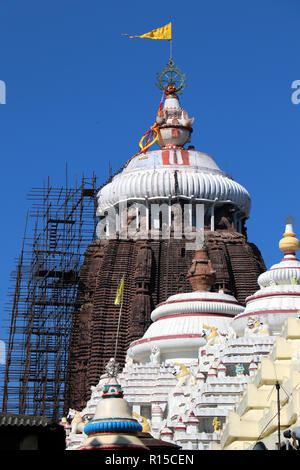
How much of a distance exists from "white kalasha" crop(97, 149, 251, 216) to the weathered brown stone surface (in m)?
3.09

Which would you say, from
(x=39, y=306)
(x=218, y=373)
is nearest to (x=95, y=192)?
(x=39, y=306)

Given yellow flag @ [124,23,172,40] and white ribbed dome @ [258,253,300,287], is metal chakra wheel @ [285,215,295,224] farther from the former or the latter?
yellow flag @ [124,23,172,40]

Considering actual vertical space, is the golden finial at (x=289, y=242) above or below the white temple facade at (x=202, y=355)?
above

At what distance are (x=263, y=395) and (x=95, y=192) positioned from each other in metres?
52.5

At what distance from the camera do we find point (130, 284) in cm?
7881

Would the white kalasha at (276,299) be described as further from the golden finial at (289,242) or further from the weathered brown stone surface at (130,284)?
the weathered brown stone surface at (130,284)

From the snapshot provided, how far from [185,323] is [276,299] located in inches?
323

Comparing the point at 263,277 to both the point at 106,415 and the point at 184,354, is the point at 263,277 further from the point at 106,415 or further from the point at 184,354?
the point at 106,415

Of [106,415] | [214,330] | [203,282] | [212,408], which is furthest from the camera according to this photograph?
[203,282]

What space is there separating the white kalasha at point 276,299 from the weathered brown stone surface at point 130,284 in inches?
749

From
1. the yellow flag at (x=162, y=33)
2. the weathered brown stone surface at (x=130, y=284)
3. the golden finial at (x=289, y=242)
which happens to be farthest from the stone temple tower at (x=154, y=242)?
the golden finial at (x=289, y=242)

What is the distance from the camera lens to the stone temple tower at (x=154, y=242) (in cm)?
7625

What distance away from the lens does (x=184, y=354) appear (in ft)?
197
